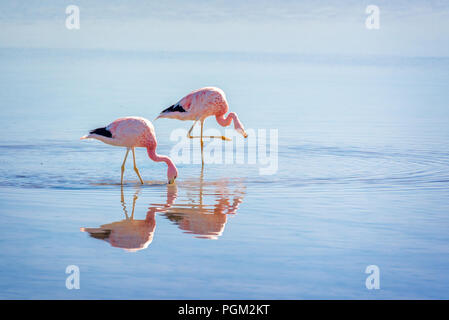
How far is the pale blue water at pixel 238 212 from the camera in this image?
5559 millimetres

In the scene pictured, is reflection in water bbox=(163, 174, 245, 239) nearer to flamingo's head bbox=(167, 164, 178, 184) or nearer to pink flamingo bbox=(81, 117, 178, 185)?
flamingo's head bbox=(167, 164, 178, 184)

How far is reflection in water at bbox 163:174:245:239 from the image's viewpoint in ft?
23.4

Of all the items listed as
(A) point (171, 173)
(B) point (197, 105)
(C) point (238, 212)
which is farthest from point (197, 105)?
(C) point (238, 212)

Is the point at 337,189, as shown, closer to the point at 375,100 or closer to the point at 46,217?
the point at 46,217

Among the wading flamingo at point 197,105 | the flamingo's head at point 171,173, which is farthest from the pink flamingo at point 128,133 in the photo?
the wading flamingo at point 197,105

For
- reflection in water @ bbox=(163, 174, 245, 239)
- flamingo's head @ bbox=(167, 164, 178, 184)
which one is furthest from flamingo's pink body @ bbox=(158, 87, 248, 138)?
flamingo's head @ bbox=(167, 164, 178, 184)

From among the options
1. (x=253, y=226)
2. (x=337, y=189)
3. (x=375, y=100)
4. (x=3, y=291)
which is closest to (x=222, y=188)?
(x=337, y=189)

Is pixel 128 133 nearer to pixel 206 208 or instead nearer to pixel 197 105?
pixel 206 208

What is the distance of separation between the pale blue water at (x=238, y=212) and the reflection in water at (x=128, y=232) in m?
0.03

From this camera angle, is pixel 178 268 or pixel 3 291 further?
pixel 178 268

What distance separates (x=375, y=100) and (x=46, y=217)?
48.1ft

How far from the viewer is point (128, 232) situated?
690 cm

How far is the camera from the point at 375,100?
2062 centimetres

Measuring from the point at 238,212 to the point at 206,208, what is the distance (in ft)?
1.28
